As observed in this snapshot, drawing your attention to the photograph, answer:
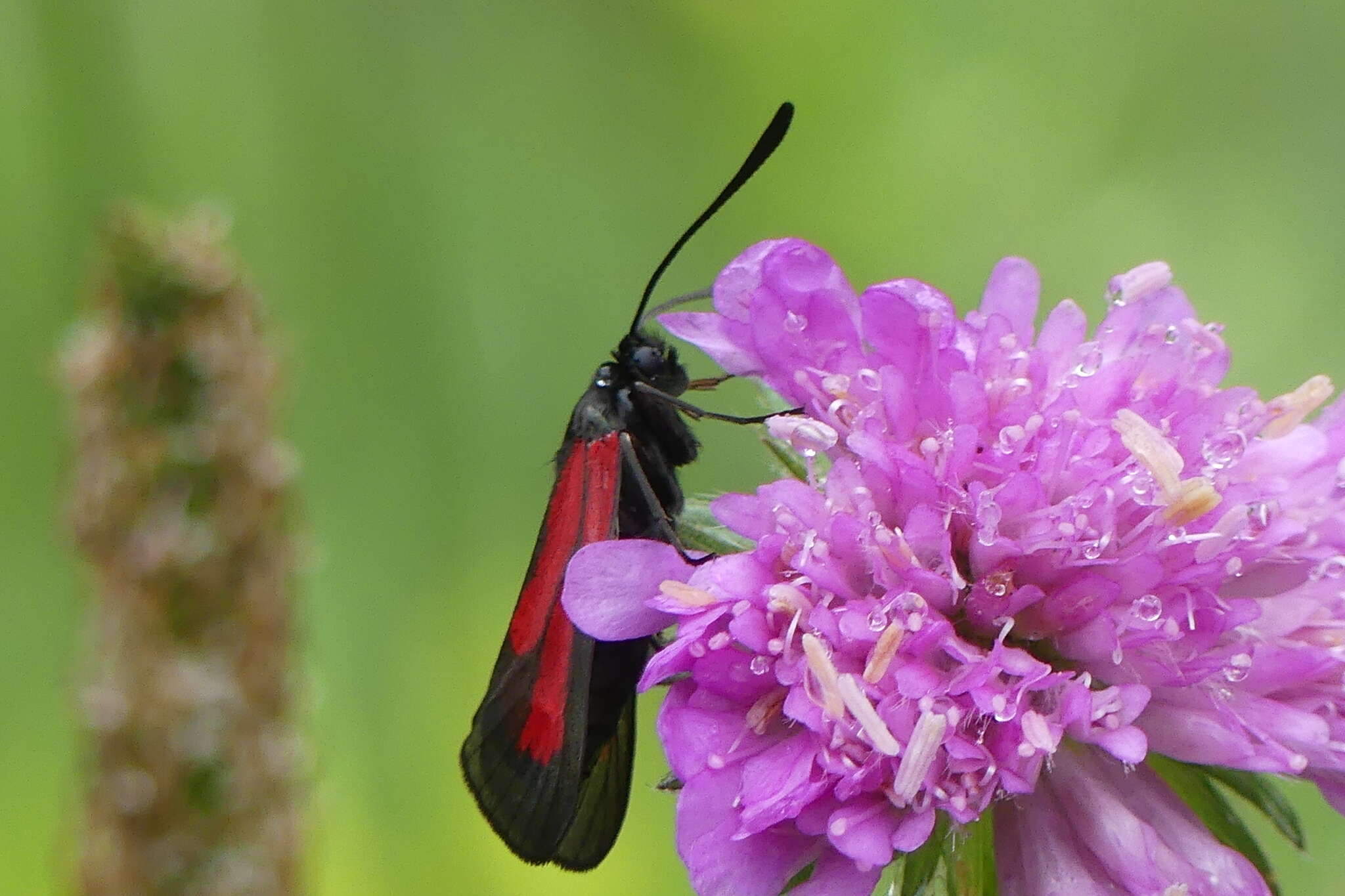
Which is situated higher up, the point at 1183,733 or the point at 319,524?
the point at 319,524

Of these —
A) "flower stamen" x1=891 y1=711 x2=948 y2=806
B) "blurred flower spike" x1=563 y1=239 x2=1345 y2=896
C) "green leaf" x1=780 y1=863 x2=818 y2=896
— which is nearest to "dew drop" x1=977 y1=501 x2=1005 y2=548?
"blurred flower spike" x1=563 y1=239 x2=1345 y2=896

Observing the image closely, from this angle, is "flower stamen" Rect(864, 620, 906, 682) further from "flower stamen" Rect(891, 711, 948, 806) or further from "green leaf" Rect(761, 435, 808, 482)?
"green leaf" Rect(761, 435, 808, 482)

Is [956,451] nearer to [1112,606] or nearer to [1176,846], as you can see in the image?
[1112,606]

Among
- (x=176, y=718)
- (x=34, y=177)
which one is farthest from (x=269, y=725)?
(x=34, y=177)

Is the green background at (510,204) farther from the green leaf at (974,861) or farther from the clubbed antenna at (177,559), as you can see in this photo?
the green leaf at (974,861)

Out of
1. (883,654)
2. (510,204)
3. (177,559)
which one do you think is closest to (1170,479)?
(883,654)

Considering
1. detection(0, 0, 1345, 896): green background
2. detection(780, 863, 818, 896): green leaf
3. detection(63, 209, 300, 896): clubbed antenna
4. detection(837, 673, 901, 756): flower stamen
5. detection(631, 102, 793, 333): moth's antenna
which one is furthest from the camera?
detection(0, 0, 1345, 896): green background

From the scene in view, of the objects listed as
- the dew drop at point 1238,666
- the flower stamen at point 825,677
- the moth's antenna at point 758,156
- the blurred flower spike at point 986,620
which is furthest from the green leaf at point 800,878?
the moth's antenna at point 758,156

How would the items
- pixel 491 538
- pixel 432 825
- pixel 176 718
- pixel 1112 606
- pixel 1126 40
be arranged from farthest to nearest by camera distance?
pixel 1126 40, pixel 491 538, pixel 432 825, pixel 176 718, pixel 1112 606
